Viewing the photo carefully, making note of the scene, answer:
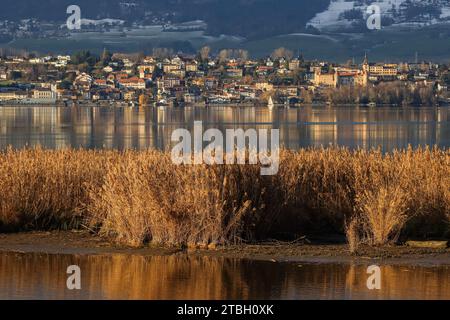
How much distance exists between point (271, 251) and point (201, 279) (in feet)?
6.86

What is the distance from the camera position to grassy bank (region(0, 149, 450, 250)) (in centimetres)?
1667

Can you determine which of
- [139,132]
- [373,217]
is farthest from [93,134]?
A: [373,217]

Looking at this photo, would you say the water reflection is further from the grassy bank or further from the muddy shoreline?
the grassy bank

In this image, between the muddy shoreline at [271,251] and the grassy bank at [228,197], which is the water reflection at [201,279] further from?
the grassy bank at [228,197]

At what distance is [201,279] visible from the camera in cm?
1470

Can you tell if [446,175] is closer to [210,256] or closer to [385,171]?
[385,171]

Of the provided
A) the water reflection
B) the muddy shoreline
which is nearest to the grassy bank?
the muddy shoreline

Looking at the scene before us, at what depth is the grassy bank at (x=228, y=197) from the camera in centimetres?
1667

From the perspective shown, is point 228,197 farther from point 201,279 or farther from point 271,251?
point 201,279

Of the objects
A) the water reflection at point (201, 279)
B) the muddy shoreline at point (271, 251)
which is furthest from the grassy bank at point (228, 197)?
the water reflection at point (201, 279)

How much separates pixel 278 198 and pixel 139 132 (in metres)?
58.5

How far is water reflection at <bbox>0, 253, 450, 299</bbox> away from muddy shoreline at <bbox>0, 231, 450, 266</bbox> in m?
0.32

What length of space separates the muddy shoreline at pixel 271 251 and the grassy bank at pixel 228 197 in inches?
10.2

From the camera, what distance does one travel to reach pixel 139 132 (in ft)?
248
